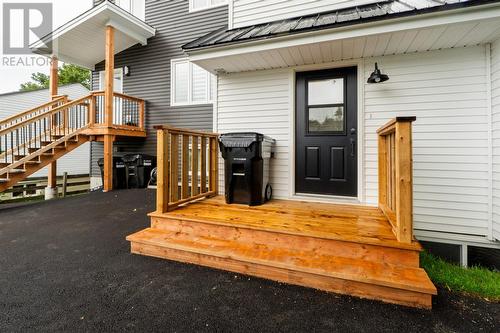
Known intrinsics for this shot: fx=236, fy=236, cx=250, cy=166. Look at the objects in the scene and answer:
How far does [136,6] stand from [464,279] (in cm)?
1017

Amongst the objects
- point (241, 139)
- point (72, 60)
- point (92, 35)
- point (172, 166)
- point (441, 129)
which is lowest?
point (172, 166)

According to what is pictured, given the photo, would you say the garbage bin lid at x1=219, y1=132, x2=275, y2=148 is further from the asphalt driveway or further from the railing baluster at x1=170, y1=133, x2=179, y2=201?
the asphalt driveway

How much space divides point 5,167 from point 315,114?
614 centimetres

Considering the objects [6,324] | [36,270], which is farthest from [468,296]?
[36,270]

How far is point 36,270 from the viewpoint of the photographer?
2.30m

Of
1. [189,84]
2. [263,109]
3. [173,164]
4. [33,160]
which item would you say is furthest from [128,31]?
[173,164]

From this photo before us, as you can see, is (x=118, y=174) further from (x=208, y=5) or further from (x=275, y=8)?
(x=275, y=8)

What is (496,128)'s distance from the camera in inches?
109

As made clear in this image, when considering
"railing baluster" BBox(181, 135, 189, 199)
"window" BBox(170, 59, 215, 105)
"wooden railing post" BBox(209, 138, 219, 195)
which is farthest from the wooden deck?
"window" BBox(170, 59, 215, 105)

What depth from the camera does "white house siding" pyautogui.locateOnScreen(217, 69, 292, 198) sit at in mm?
3879

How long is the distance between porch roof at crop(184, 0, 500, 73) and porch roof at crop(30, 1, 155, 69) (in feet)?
13.5

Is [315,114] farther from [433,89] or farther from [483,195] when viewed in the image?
[483,195]

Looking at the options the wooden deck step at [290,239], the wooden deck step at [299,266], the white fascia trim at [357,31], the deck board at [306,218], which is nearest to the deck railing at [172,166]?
the deck board at [306,218]

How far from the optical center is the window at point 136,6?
761cm
